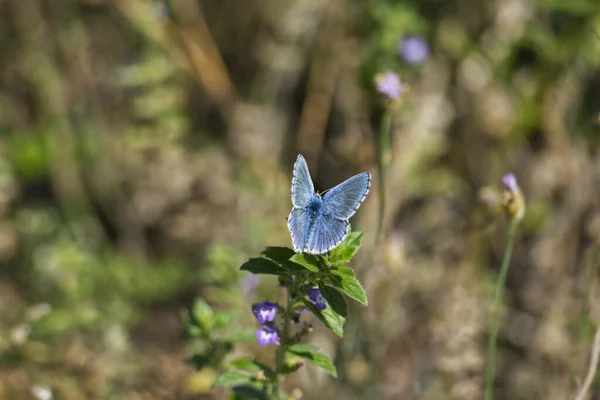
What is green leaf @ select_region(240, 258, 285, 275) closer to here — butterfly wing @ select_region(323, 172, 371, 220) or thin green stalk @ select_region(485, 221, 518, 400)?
butterfly wing @ select_region(323, 172, 371, 220)

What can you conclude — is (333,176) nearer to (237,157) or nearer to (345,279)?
(237,157)

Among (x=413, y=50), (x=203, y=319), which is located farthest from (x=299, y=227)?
(x=413, y=50)

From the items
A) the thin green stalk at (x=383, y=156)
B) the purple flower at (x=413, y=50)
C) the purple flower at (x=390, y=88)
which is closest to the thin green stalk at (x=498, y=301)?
the thin green stalk at (x=383, y=156)

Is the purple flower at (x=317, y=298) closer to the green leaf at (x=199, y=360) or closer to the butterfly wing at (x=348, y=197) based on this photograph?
the butterfly wing at (x=348, y=197)

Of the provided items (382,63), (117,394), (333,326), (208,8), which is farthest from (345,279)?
(208,8)

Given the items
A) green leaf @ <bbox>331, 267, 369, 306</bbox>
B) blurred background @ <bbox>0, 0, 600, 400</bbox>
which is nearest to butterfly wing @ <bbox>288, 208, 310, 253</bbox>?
green leaf @ <bbox>331, 267, 369, 306</bbox>

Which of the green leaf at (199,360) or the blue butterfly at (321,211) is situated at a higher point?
the blue butterfly at (321,211)
